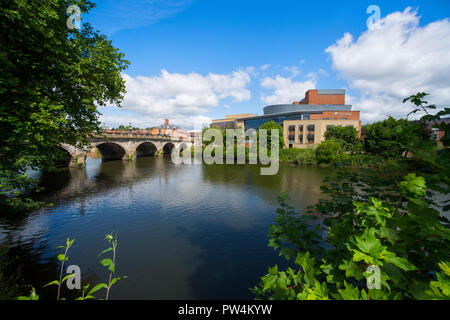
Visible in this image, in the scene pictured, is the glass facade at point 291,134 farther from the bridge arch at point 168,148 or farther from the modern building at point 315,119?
the bridge arch at point 168,148

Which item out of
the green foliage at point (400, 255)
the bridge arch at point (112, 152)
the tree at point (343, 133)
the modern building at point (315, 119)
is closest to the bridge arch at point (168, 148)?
the bridge arch at point (112, 152)

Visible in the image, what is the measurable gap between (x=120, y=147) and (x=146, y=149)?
63.1ft

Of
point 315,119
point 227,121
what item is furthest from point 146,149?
point 227,121

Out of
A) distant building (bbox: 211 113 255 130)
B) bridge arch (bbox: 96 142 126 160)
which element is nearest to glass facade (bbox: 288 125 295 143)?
bridge arch (bbox: 96 142 126 160)

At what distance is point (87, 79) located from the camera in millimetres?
12609

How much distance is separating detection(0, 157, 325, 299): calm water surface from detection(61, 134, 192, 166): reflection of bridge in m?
20.5

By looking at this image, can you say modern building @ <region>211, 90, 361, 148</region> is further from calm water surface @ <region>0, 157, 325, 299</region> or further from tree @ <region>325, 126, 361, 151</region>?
calm water surface @ <region>0, 157, 325, 299</region>

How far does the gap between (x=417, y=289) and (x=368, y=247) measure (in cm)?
77

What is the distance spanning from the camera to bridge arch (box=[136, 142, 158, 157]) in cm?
7797

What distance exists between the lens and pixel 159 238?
14.1m

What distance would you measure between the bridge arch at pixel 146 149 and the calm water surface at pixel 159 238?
175 ft

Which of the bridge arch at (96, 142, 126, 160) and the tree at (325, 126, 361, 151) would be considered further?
the tree at (325, 126, 361, 151)

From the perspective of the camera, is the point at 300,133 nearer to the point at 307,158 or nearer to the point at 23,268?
the point at 307,158

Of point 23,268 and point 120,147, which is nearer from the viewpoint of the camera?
point 23,268
